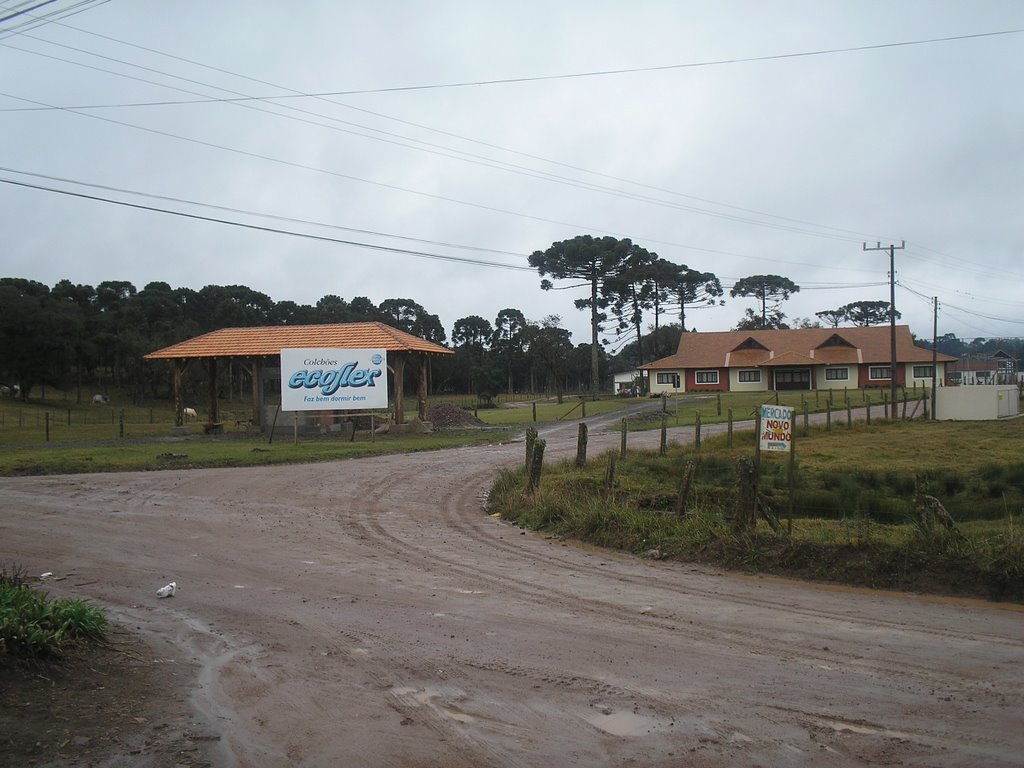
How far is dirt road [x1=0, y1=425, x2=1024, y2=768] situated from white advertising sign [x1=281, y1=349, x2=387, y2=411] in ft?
65.1

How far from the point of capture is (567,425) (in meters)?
40.9

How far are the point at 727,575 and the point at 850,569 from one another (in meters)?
1.47

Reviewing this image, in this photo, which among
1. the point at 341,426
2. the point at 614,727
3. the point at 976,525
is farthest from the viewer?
the point at 341,426

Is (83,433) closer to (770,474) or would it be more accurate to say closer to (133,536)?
(133,536)

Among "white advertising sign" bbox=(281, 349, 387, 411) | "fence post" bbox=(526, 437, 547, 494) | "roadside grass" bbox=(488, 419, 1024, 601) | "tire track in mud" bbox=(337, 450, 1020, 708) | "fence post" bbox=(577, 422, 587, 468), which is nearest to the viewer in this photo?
"tire track in mud" bbox=(337, 450, 1020, 708)

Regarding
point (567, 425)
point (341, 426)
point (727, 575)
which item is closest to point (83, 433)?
point (341, 426)

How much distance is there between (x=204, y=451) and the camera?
28.0 metres

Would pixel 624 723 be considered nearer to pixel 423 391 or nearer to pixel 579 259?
pixel 423 391

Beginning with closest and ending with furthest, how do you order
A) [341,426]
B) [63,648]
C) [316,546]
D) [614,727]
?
1. [614,727]
2. [63,648]
3. [316,546]
4. [341,426]

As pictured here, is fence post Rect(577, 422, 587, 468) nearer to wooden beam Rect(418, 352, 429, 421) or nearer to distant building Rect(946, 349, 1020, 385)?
wooden beam Rect(418, 352, 429, 421)

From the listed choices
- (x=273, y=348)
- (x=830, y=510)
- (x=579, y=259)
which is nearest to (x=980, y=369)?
(x=579, y=259)

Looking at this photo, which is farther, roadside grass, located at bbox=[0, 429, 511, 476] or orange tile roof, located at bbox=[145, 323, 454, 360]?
orange tile roof, located at bbox=[145, 323, 454, 360]

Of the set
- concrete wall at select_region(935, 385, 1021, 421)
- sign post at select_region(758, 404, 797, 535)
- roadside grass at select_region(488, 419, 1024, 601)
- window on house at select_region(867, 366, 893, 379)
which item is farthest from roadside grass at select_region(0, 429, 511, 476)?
window on house at select_region(867, 366, 893, 379)

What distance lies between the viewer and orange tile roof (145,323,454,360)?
37112 mm
